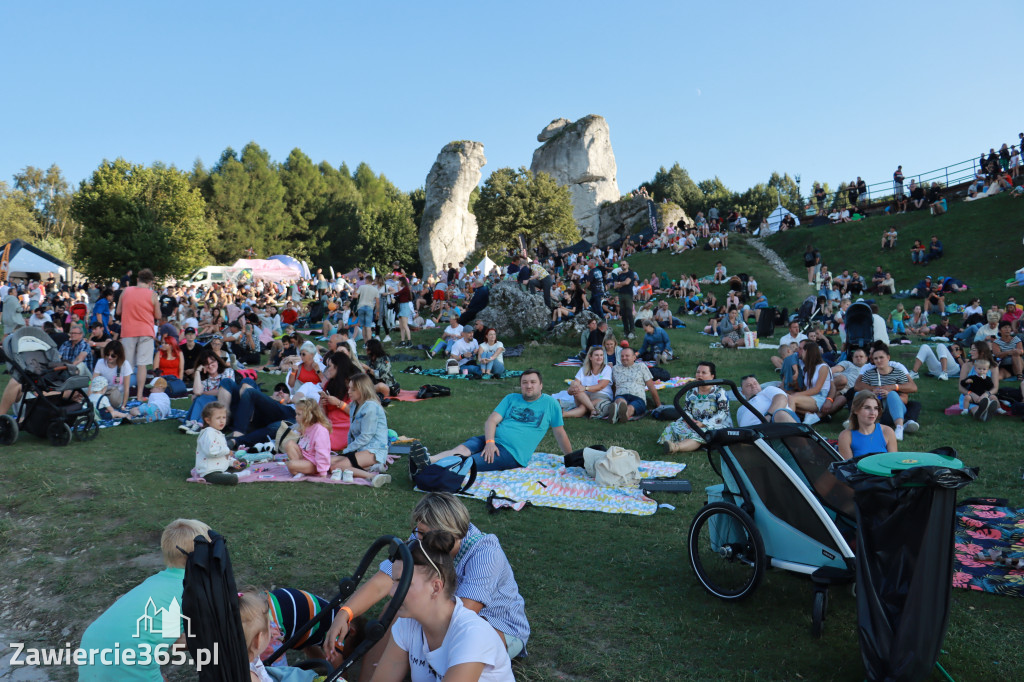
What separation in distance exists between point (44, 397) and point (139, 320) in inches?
101

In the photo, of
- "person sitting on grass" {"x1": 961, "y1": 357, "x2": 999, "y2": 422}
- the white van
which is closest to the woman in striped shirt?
"person sitting on grass" {"x1": 961, "y1": 357, "x2": 999, "y2": 422}

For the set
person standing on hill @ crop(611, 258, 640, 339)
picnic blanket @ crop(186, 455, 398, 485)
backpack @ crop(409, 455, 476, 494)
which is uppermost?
person standing on hill @ crop(611, 258, 640, 339)

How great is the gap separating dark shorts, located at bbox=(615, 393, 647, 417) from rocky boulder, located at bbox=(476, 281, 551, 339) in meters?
7.96

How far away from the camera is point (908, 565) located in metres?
2.98

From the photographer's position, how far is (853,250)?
27.7 meters

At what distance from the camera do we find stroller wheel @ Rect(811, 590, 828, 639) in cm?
370

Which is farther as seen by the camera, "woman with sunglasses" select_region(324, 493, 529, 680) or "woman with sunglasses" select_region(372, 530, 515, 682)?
"woman with sunglasses" select_region(324, 493, 529, 680)

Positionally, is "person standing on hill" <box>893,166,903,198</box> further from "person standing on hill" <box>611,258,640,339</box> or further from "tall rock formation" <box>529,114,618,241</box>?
"tall rock formation" <box>529,114,618,241</box>

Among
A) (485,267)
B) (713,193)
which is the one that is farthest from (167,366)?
(713,193)

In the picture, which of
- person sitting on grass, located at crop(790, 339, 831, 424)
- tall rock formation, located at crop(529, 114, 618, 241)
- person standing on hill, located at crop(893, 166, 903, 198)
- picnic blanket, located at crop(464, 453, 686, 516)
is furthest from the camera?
tall rock formation, located at crop(529, 114, 618, 241)

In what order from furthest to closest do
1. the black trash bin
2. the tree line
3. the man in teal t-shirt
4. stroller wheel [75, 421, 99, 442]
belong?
the tree line, stroller wheel [75, 421, 99, 442], the man in teal t-shirt, the black trash bin

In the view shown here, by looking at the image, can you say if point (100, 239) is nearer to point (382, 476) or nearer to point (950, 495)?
point (382, 476)

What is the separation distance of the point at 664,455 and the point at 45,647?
6.00 meters

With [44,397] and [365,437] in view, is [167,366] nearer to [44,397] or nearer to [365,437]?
[44,397]
